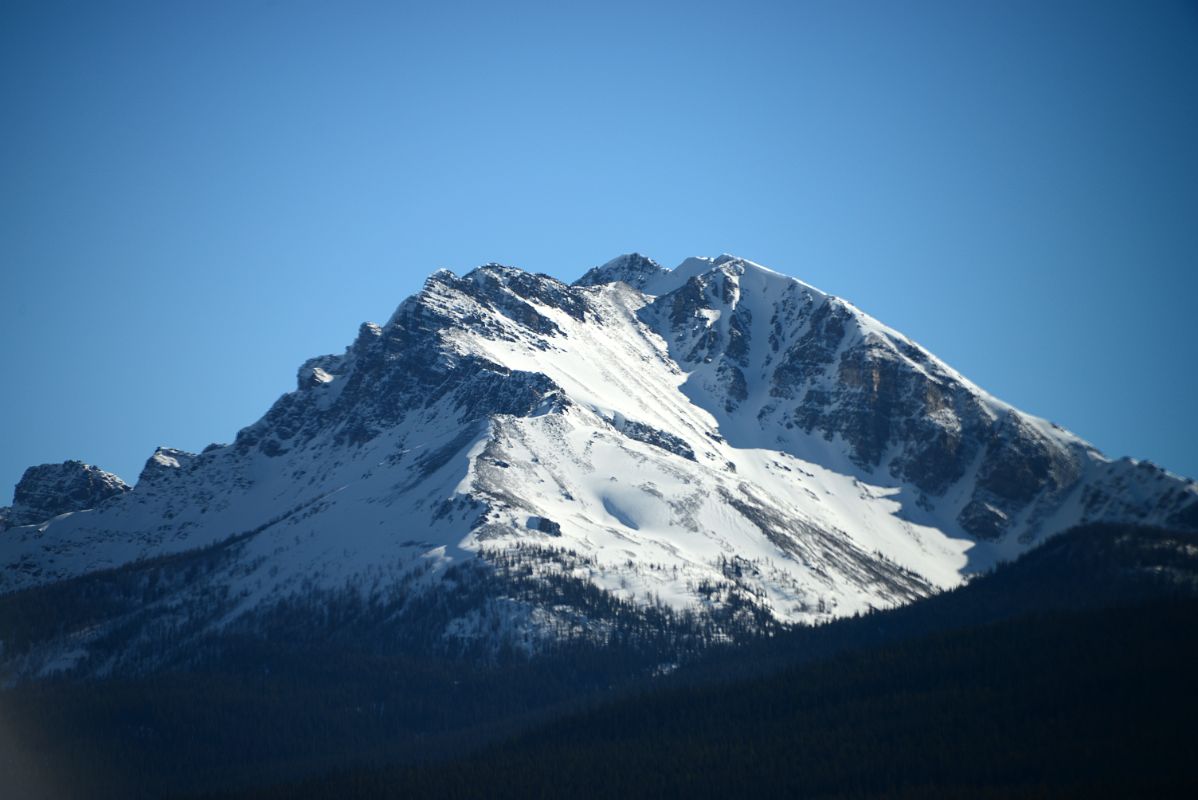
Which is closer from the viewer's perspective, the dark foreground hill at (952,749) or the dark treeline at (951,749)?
the dark treeline at (951,749)

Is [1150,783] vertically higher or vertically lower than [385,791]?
higher

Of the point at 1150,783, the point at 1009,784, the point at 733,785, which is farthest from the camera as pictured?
the point at 733,785

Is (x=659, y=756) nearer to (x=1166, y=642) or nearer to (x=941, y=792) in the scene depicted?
(x=941, y=792)

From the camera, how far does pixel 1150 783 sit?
506 ft

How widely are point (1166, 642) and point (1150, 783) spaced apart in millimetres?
41481

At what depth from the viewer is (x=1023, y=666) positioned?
648 ft

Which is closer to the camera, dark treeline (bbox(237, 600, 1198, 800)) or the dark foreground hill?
dark treeline (bbox(237, 600, 1198, 800))

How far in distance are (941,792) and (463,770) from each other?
2516 inches

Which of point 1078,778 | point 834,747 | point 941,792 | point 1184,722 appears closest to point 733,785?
point 834,747

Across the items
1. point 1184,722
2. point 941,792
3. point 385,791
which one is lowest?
point 385,791

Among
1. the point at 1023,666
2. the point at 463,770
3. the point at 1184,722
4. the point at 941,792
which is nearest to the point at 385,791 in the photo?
the point at 463,770

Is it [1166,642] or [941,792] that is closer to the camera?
[941,792]

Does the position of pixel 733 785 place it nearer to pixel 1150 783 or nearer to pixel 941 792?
pixel 941 792

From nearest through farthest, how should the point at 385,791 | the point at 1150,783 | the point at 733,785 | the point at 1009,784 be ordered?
1. the point at 1150,783
2. the point at 1009,784
3. the point at 733,785
4. the point at 385,791
